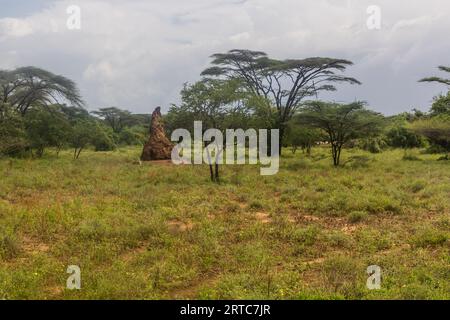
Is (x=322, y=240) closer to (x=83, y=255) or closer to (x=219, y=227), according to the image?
(x=219, y=227)

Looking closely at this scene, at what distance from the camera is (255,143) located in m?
23.8

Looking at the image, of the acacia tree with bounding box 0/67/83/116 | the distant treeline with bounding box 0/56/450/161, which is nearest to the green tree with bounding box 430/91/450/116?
the distant treeline with bounding box 0/56/450/161

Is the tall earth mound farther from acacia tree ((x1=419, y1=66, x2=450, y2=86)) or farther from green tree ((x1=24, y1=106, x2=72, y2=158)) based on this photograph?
acacia tree ((x1=419, y1=66, x2=450, y2=86))

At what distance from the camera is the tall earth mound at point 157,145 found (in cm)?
2380

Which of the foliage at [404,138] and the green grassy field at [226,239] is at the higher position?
the foliage at [404,138]

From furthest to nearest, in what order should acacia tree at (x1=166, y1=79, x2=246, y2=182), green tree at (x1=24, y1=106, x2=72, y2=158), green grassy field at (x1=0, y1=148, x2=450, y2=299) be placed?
1. green tree at (x1=24, y1=106, x2=72, y2=158)
2. acacia tree at (x1=166, y1=79, x2=246, y2=182)
3. green grassy field at (x1=0, y1=148, x2=450, y2=299)

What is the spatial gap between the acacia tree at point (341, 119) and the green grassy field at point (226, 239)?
6.96 metres

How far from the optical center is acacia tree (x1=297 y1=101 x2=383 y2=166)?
20.2 m

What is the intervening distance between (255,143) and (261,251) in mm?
17222

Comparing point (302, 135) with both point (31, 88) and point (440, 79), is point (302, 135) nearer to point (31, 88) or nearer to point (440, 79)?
point (440, 79)

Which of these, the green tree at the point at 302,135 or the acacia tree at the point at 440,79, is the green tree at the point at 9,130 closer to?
the green tree at the point at 302,135

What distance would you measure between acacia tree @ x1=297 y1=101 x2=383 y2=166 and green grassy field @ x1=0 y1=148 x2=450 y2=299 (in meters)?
6.96

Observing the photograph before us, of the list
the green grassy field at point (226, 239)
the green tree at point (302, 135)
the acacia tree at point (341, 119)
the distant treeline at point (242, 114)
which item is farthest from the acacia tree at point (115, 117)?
the green grassy field at point (226, 239)
